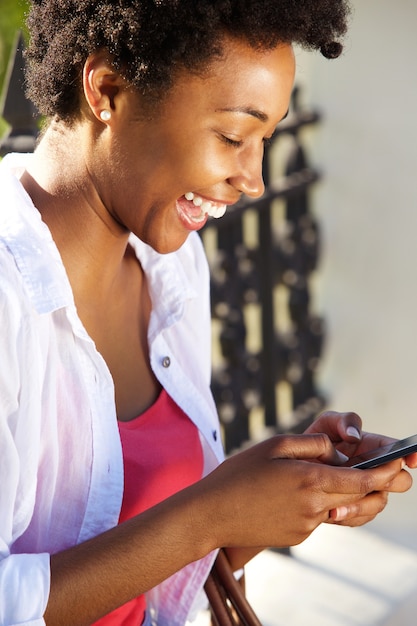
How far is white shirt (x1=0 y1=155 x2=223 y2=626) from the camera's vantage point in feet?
5.89

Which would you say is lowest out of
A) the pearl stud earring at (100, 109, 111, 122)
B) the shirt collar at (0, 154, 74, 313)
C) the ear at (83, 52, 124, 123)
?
the shirt collar at (0, 154, 74, 313)

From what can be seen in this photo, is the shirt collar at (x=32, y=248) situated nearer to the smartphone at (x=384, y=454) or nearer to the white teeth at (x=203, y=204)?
the white teeth at (x=203, y=204)

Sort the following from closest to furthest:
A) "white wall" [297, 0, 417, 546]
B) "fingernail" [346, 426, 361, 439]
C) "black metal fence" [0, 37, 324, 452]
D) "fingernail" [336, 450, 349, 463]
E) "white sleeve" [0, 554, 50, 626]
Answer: "white sleeve" [0, 554, 50, 626] → "fingernail" [336, 450, 349, 463] → "fingernail" [346, 426, 361, 439] → "black metal fence" [0, 37, 324, 452] → "white wall" [297, 0, 417, 546]

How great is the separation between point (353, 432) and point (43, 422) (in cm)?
58

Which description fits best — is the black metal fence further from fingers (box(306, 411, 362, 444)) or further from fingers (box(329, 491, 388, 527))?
fingers (box(329, 491, 388, 527))

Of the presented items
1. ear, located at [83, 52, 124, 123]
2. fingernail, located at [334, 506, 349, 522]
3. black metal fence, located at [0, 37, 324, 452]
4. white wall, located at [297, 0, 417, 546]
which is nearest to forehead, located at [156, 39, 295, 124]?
ear, located at [83, 52, 124, 123]

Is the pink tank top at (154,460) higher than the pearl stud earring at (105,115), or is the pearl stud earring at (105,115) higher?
the pearl stud earring at (105,115)

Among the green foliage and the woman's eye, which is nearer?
the woman's eye

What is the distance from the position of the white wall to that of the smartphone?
2823mm

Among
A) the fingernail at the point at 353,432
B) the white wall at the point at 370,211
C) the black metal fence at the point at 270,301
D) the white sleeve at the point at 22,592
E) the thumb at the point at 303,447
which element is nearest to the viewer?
the white sleeve at the point at 22,592

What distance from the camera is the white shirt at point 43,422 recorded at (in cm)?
179

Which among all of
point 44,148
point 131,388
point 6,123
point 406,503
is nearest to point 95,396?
point 131,388

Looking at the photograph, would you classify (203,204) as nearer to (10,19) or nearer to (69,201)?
(69,201)

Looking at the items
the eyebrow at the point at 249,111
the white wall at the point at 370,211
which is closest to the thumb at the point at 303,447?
the eyebrow at the point at 249,111
